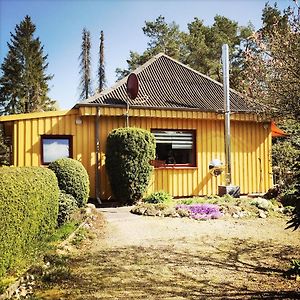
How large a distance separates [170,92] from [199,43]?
20.5 metres

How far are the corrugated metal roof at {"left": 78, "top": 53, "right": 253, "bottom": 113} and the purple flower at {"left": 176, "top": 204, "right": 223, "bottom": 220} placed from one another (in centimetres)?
444

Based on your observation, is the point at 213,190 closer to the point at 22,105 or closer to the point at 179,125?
the point at 179,125

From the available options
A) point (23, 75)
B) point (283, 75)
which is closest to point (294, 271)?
point (283, 75)

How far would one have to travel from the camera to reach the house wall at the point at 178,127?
12.3 meters

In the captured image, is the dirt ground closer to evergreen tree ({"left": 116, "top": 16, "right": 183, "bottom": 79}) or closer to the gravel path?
the gravel path

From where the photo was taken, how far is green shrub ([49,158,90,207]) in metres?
10.1

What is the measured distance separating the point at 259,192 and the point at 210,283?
11.0 m

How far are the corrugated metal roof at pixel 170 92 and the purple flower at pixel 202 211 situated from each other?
4442 millimetres

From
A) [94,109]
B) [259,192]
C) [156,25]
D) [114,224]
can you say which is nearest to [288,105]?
[114,224]

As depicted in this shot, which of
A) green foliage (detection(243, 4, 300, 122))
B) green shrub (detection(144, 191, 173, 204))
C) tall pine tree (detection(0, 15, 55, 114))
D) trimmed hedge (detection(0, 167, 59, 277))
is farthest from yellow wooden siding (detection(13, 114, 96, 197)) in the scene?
tall pine tree (detection(0, 15, 55, 114))

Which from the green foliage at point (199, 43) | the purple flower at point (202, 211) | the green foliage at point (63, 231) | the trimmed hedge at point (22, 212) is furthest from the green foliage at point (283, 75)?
the green foliage at point (199, 43)

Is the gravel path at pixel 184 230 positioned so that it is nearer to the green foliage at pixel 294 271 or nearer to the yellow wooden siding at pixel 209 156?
the green foliage at pixel 294 271

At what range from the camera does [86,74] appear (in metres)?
40.4

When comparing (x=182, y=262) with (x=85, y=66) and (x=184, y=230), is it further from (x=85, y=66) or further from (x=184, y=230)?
(x=85, y=66)
